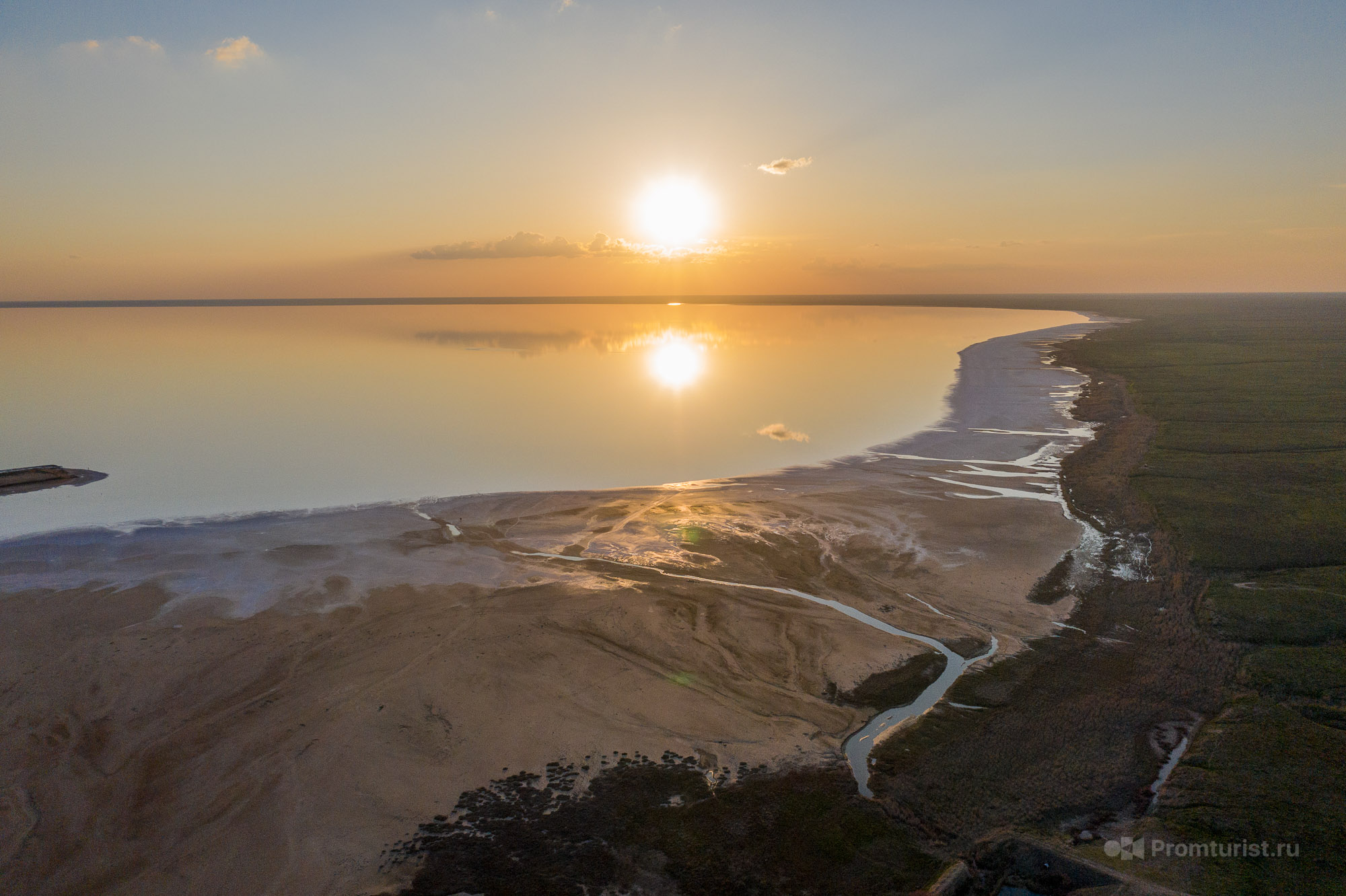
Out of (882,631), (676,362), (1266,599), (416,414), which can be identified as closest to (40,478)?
(416,414)

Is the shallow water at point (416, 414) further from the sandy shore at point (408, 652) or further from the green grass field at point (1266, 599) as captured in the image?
the green grass field at point (1266, 599)

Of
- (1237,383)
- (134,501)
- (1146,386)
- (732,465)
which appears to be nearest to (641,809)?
(732,465)

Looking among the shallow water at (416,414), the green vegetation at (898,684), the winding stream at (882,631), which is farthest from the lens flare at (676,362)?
the green vegetation at (898,684)

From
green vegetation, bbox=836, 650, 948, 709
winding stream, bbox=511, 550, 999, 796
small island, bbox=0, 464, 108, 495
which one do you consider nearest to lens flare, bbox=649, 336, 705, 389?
small island, bbox=0, 464, 108, 495

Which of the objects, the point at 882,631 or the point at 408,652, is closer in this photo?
the point at 408,652

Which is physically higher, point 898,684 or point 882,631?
point 882,631

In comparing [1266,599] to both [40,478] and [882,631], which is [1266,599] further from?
[40,478]

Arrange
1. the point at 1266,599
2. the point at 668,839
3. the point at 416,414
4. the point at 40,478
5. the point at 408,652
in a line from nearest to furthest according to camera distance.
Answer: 1. the point at 668,839
2. the point at 408,652
3. the point at 1266,599
4. the point at 40,478
5. the point at 416,414
